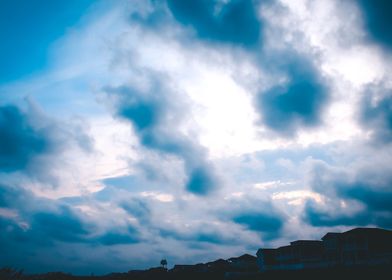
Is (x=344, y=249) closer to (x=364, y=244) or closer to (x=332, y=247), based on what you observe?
(x=332, y=247)

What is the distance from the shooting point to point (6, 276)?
4075 centimetres

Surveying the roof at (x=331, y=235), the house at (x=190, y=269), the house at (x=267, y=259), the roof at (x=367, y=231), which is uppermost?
the roof at (x=367, y=231)

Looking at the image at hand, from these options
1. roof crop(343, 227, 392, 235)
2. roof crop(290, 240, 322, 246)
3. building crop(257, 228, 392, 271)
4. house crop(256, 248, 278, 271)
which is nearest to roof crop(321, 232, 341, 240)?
building crop(257, 228, 392, 271)

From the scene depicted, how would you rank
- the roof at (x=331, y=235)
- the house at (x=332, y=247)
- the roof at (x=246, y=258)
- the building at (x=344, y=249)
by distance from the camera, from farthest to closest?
the roof at (x=246, y=258)
the roof at (x=331, y=235)
the house at (x=332, y=247)
the building at (x=344, y=249)

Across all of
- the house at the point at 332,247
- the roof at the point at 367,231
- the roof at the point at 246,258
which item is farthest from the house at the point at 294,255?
the roof at the point at 246,258

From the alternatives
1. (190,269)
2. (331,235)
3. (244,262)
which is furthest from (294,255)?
(190,269)

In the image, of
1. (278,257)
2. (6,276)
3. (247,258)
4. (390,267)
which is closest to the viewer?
(390,267)

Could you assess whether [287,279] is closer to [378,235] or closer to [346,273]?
[346,273]

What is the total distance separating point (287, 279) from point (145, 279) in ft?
92.5

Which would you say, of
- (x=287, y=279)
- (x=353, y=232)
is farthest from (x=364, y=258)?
(x=287, y=279)

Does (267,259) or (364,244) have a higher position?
(364,244)

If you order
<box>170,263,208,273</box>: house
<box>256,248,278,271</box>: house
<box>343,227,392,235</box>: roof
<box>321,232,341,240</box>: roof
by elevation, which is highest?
<box>343,227,392,235</box>: roof

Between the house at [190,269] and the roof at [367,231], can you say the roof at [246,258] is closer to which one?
the house at [190,269]

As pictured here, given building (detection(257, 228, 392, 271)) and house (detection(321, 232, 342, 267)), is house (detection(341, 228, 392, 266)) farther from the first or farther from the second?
house (detection(321, 232, 342, 267))
